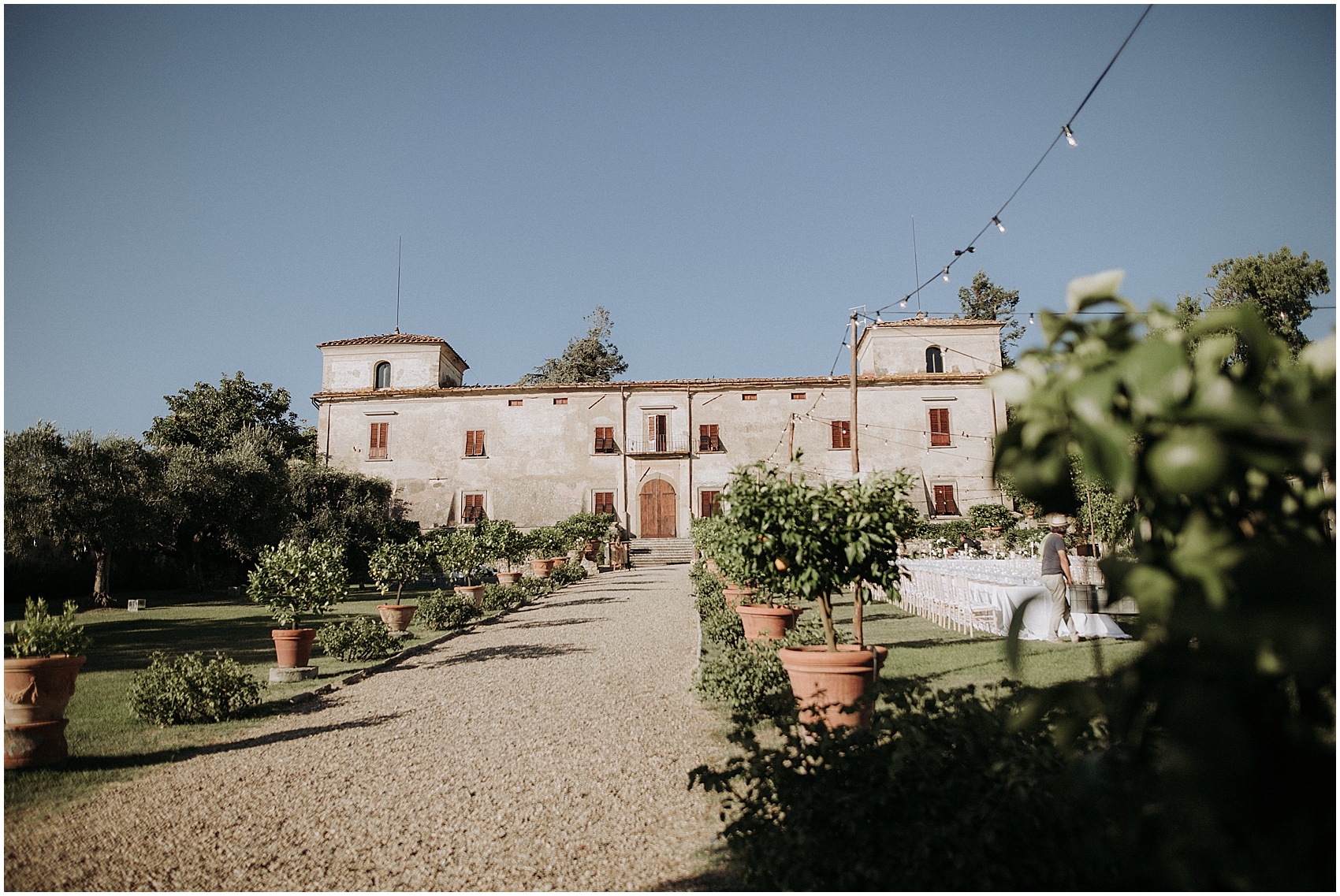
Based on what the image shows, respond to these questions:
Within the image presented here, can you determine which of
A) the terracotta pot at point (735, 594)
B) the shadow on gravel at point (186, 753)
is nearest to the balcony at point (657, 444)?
the terracotta pot at point (735, 594)

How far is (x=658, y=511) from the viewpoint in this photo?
3134cm

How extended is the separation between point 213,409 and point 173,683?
3227 centimetres

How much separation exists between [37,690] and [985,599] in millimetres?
9672

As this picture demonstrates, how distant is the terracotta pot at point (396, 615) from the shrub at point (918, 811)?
896cm

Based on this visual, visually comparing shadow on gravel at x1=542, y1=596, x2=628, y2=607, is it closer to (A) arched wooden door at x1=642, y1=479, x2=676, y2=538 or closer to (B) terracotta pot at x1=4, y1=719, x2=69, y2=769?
(B) terracotta pot at x1=4, y1=719, x2=69, y2=769

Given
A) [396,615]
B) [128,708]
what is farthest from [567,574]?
[128,708]

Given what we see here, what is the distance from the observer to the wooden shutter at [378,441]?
31.6 metres

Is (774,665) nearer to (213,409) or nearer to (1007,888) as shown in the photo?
(1007,888)

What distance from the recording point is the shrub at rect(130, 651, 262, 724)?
5859 millimetres

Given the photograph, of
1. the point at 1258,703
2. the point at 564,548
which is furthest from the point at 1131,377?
the point at 564,548

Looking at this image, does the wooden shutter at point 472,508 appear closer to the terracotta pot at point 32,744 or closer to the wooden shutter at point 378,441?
the wooden shutter at point 378,441

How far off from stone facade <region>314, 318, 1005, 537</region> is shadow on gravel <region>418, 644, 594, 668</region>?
69.7ft

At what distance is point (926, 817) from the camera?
247 centimetres

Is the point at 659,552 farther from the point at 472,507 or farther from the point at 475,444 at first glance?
the point at 475,444
